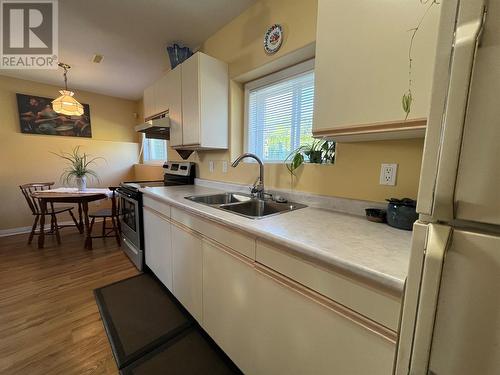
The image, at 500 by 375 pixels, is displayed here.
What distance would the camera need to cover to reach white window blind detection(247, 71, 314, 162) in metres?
1.61

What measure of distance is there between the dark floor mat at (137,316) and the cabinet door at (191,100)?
4.62 feet

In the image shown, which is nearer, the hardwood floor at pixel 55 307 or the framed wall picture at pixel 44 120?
the hardwood floor at pixel 55 307

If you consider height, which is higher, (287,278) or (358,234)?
(358,234)

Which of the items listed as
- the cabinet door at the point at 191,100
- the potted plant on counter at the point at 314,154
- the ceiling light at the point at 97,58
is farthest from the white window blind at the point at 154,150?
the potted plant on counter at the point at 314,154

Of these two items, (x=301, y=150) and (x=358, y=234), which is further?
(x=301, y=150)

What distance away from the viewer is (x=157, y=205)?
183cm

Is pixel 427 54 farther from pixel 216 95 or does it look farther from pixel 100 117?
pixel 100 117

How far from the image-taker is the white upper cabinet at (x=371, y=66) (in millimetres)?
736

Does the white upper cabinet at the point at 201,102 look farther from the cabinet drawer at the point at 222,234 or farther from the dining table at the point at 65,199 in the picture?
the dining table at the point at 65,199

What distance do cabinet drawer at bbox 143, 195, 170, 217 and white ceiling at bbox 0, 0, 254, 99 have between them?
1606 mm

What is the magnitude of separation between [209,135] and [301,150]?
89 cm

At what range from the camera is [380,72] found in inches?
32.5

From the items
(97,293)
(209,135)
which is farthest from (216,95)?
(97,293)

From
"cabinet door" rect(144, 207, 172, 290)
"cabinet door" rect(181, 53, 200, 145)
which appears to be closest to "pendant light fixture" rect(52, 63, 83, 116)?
"cabinet door" rect(181, 53, 200, 145)
